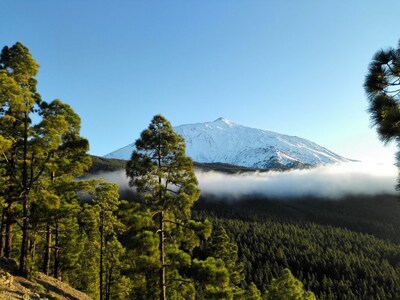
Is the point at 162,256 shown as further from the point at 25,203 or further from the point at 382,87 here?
the point at 382,87

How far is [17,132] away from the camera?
2067cm

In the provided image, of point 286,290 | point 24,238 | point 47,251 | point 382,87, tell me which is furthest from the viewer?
point 286,290

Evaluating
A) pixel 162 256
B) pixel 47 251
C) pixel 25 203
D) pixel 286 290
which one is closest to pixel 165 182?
pixel 162 256

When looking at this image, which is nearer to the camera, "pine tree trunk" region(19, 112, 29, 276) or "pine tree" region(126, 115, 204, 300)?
"pine tree" region(126, 115, 204, 300)

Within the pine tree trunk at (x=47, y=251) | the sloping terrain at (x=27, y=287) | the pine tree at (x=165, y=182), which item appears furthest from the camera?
the pine tree trunk at (x=47, y=251)

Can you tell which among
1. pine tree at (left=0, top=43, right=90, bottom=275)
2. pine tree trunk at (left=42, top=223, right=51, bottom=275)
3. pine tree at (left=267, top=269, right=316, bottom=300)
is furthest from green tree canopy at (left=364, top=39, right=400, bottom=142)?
pine tree at (left=267, top=269, right=316, bottom=300)

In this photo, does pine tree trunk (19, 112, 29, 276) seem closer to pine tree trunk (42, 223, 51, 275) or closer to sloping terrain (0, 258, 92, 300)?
sloping terrain (0, 258, 92, 300)

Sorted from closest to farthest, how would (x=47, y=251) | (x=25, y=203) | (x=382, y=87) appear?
1. (x=382, y=87)
2. (x=25, y=203)
3. (x=47, y=251)

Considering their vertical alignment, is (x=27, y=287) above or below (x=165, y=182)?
below

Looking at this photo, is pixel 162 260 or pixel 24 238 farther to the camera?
pixel 24 238

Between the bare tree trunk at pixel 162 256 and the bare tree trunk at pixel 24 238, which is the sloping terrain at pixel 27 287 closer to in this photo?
the bare tree trunk at pixel 24 238

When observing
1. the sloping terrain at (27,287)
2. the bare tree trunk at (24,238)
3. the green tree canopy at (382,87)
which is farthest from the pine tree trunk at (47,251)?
the green tree canopy at (382,87)

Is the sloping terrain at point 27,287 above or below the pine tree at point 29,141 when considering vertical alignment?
below

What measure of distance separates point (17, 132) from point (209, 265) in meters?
13.7
